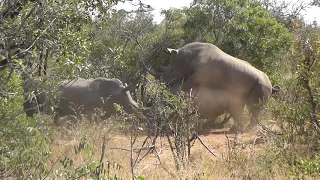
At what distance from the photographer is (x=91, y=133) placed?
8867mm

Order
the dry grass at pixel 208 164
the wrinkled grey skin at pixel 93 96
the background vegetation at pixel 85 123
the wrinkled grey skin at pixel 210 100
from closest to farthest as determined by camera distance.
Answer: the background vegetation at pixel 85 123 < the dry grass at pixel 208 164 < the wrinkled grey skin at pixel 210 100 < the wrinkled grey skin at pixel 93 96

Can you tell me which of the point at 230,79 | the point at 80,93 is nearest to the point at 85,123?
the point at 80,93

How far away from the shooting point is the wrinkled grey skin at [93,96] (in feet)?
39.9

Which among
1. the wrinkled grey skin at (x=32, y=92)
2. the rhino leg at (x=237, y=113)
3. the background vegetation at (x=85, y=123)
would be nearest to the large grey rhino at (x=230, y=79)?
the rhino leg at (x=237, y=113)

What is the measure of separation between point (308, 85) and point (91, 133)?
346 cm

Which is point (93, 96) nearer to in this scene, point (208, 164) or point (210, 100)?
point (210, 100)

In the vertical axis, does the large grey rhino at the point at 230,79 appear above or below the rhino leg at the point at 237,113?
above

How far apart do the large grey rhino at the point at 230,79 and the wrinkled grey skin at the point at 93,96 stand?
1438 millimetres

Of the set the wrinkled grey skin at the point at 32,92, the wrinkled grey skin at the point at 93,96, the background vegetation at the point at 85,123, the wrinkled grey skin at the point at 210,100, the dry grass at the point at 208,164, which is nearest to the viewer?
the background vegetation at the point at 85,123

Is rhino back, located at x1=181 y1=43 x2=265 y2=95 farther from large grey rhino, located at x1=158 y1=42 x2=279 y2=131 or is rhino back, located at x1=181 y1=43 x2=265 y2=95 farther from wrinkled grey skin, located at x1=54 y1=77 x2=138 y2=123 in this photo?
wrinkled grey skin, located at x1=54 y1=77 x2=138 y2=123

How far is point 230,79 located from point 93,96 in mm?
3011

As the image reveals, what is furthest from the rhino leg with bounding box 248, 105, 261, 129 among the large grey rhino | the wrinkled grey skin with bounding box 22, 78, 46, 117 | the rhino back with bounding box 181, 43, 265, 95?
the wrinkled grey skin with bounding box 22, 78, 46, 117

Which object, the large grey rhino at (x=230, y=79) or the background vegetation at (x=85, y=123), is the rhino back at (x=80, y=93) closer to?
the background vegetation at (x=85, y=123)

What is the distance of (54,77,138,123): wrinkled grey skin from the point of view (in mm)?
12148
